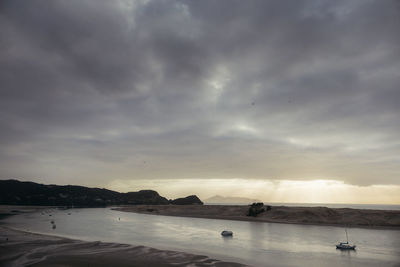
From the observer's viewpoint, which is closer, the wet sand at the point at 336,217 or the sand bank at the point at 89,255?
the sand bank at the point at 89,255

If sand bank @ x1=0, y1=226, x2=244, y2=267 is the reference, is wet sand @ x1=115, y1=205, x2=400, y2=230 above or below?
above

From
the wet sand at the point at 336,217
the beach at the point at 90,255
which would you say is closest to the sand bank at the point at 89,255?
the beach at the point at 90,255

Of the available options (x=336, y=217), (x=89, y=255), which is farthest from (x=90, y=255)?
(x=336, y=217)

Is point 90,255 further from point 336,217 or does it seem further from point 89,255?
point 336,217

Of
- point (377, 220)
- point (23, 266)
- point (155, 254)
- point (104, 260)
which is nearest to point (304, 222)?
point (377, 220)

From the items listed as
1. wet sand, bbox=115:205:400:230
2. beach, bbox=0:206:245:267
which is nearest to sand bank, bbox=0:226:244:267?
beach, bbox=0:206:245:267

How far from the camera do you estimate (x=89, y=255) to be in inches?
1805

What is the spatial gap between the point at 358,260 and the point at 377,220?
202 feet

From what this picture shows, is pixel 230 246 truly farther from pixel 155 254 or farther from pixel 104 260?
pixel 104 260

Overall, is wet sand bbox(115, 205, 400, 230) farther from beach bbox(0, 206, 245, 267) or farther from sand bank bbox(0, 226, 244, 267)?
sand bank bbox(0, 226, 244, 267)

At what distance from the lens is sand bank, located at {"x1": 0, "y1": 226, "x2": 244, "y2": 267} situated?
4078cm

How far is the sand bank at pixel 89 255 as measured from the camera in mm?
40781

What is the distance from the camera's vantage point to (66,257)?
44281mm

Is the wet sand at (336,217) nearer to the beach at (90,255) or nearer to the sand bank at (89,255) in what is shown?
the beach at (90,255)
